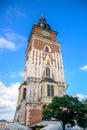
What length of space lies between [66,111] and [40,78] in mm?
13083

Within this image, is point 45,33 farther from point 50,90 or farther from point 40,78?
point 50,90

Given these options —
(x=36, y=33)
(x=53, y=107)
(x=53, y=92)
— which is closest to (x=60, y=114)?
(x=53, y=107)

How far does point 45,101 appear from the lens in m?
26.8

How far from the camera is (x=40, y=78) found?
29812 millimetres

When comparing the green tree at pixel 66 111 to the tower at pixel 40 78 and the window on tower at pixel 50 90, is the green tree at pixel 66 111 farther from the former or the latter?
the window on tower at pixel 50 90

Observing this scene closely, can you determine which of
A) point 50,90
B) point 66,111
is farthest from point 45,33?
point 66,111

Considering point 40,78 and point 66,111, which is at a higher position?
point 40,78

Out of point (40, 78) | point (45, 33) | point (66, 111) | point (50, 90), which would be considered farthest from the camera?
point (45, 33)

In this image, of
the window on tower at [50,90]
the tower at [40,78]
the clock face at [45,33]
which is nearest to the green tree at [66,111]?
the tower at [40,78]

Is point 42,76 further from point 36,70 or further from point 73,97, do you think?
point 73,97

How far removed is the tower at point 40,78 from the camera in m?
25.9

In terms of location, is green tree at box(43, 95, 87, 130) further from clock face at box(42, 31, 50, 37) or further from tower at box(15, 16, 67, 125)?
clock face at box(42, 31, 50, 37)

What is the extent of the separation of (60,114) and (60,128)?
270 centimetres

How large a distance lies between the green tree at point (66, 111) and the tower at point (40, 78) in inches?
310
